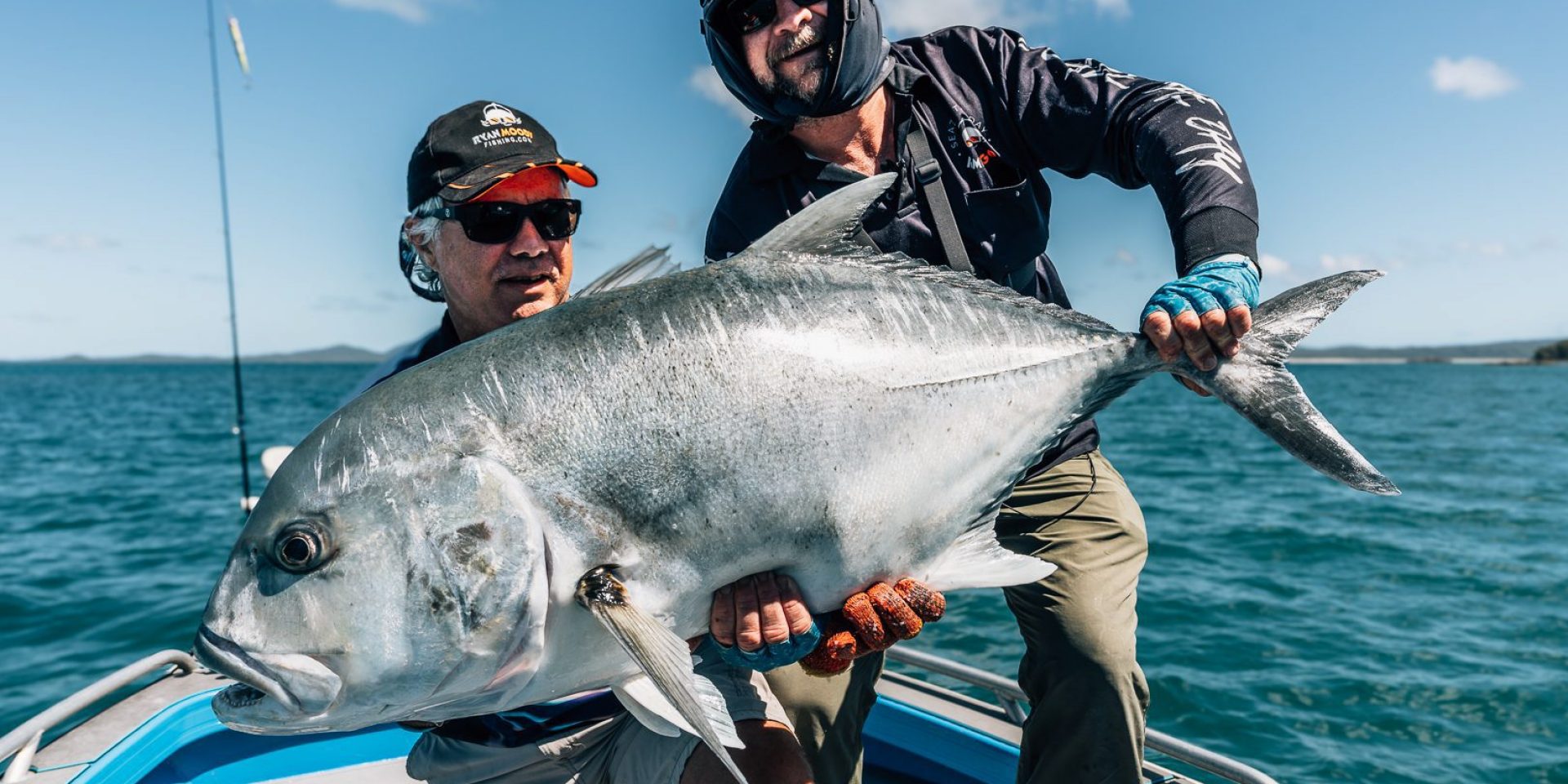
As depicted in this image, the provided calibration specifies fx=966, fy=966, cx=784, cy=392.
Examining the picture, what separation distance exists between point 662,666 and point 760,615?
1.11 feet

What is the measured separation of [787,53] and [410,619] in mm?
1821

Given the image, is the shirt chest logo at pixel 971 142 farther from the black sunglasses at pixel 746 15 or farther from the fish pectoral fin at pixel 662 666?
the fish pectoral fin at pixel 662 666

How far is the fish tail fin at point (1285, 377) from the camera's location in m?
2.10

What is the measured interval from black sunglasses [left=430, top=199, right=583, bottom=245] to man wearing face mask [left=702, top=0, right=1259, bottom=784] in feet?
1.65

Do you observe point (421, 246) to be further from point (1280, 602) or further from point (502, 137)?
point (1280, 602)

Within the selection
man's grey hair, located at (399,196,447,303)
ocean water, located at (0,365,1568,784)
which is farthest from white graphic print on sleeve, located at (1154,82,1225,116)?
ocean water, located at (0,365,1568,784)

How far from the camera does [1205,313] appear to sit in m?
2.12

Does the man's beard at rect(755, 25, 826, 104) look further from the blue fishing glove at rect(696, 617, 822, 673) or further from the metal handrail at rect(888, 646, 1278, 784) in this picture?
the metal handrail at rect(888, 646, 1278, 784)

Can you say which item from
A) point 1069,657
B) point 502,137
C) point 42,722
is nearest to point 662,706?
point 1069,657

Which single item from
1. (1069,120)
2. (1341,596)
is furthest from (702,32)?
(1341,596)

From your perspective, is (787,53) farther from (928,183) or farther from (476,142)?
(476,142)

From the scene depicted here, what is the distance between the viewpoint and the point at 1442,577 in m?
11.4

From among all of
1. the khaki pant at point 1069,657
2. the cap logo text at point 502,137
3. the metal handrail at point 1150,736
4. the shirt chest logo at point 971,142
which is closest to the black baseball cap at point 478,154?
the cap logo text at point 502,137

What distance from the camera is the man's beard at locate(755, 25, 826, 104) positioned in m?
2.68
